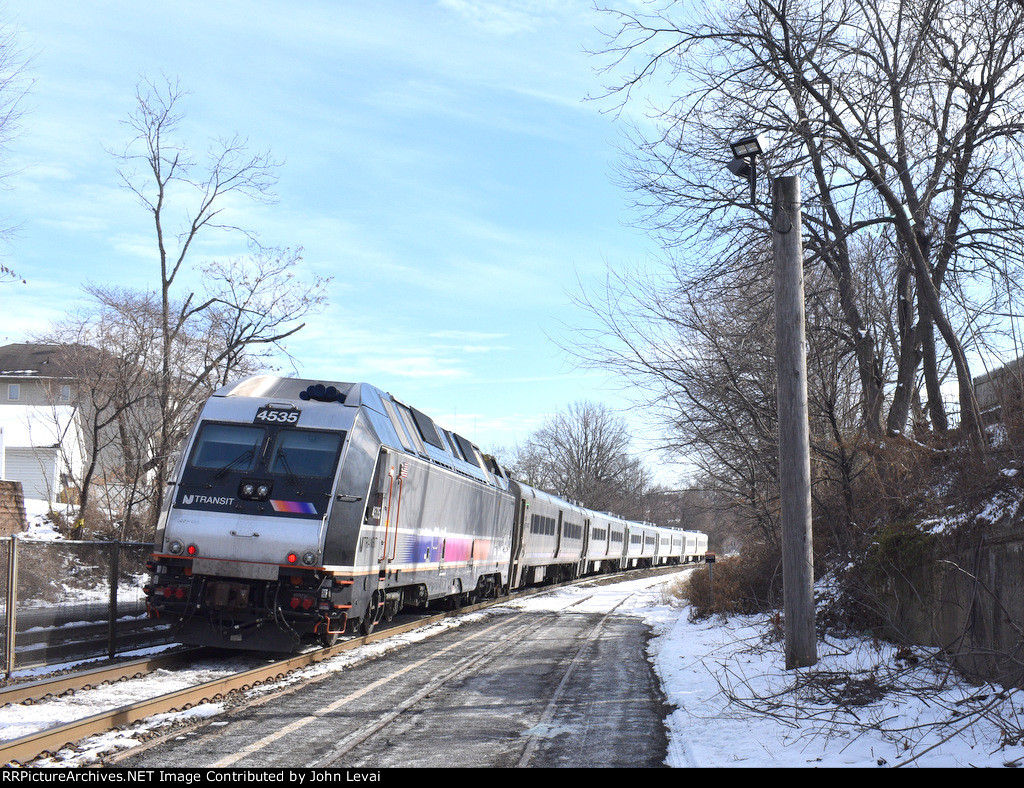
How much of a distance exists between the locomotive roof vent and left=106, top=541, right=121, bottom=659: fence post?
2.99 meters

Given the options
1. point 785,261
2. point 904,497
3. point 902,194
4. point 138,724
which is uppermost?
point 902,194

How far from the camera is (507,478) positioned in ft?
76.2

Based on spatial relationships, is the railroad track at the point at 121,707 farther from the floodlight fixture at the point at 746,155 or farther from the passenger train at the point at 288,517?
the floodlight fixture at the point at 746,155

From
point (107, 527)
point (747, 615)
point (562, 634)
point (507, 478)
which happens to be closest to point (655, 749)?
point (562, 634)

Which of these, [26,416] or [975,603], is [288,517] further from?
[26,416]

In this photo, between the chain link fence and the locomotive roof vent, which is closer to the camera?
the chain link fence

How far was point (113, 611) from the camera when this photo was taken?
1073cm

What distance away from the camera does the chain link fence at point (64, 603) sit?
9.08 meters

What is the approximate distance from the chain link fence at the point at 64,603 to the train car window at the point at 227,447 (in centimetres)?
155

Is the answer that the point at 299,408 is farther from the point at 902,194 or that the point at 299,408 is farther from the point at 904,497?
the point at 902,194

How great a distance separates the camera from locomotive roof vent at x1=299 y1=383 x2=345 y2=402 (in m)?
11.3

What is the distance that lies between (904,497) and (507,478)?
1423 centimetres

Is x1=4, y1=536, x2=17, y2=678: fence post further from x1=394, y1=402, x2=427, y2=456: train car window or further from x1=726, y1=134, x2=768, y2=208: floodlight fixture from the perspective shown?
x1=726, y1=134, x2=768, y2=208: floodlight fixture

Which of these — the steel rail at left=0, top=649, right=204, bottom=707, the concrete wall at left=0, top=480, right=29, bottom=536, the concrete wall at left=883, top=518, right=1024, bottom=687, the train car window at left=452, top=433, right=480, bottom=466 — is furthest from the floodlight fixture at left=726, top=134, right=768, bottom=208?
the concrete wall at left=0, top=480, right=29, bottom=536
